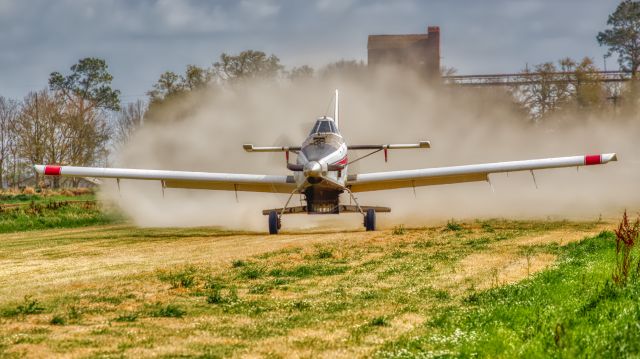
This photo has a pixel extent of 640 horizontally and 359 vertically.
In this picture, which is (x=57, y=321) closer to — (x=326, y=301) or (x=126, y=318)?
(x=126, y=318)

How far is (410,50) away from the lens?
280 ft

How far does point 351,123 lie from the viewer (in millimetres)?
50719

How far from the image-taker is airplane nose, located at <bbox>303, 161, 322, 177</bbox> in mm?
24047

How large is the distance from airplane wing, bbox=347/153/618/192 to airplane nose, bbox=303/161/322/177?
113 inches

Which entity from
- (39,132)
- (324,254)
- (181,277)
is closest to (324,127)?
(324,254)

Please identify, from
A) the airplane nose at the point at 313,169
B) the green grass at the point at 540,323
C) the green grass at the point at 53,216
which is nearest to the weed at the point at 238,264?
the green grass at the point at 540,323

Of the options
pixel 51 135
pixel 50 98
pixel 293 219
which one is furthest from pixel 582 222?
pixel 50 98

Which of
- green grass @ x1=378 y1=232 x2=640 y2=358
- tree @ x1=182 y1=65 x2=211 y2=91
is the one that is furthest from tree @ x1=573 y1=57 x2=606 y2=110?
green grass @ x1=378 y1=232 x2=640 y2=358

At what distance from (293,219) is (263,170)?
28.6ft

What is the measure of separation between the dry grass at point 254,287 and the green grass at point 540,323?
0.51 metres

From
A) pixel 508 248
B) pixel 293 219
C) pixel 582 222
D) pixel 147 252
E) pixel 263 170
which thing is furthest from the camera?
pixel 263 170

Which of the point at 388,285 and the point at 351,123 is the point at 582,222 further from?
the point at 351,123

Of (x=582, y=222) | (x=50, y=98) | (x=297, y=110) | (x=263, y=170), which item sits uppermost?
(x=50, y=98)

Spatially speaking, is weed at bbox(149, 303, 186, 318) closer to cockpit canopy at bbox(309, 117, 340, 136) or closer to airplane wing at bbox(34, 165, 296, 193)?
cockpit canopy at bbox(309, 117, 340, 136)
